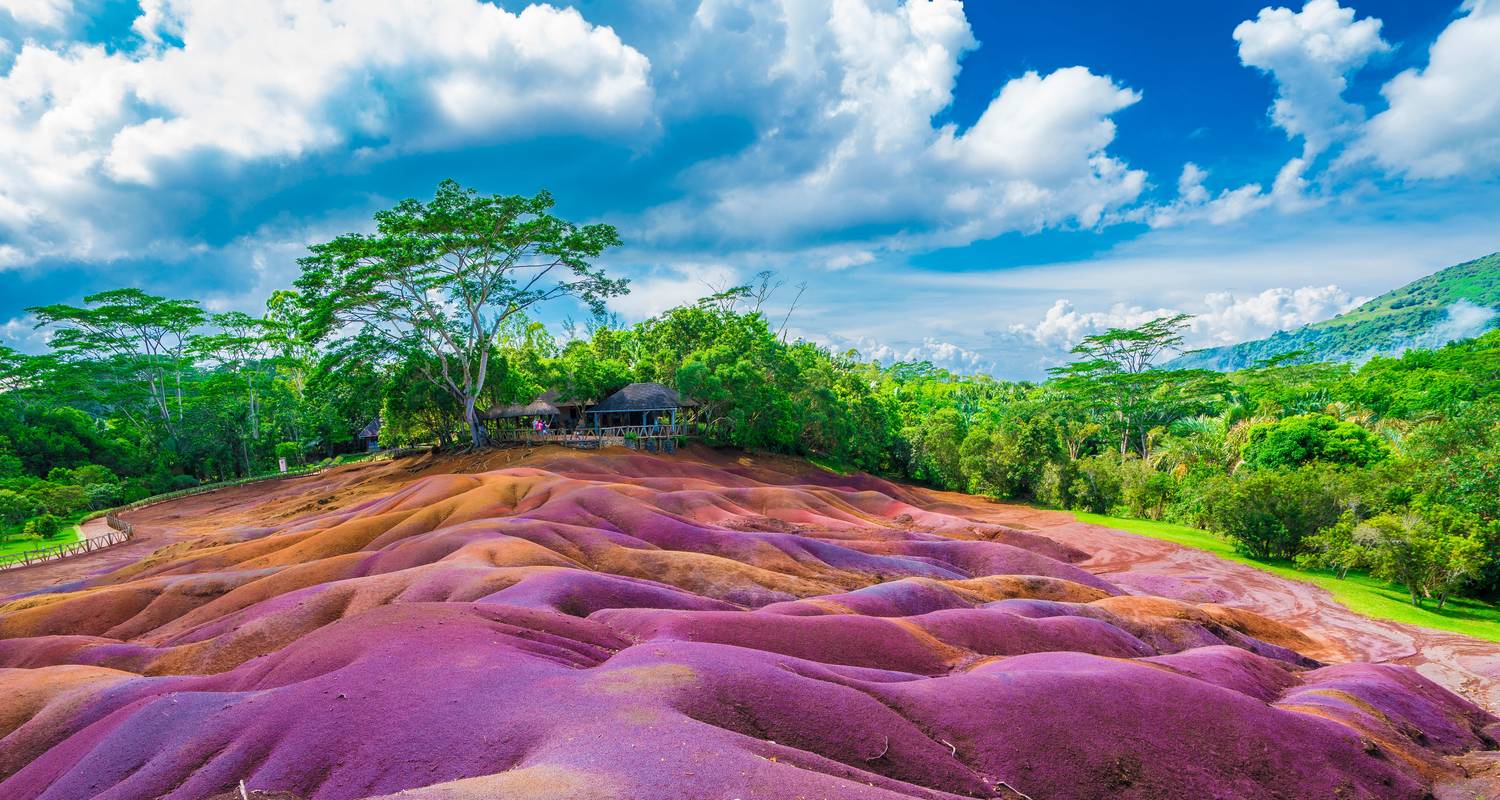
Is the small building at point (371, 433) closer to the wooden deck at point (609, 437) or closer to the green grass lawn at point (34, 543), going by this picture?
the wooden deck at point (609, 437)

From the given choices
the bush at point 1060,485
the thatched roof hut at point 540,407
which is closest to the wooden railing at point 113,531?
the thatched roof hut at point 540,407

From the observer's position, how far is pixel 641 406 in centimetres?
5344

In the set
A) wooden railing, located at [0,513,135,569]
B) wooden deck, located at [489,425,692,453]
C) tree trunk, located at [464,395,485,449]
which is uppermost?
tree trunk, located at [464,395,485,449]

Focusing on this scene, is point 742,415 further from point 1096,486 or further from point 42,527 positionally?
point 42,527

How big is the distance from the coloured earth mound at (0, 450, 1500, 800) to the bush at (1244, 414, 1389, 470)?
69.4ft

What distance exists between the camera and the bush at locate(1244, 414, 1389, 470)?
122 ft

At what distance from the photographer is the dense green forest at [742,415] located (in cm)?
3119

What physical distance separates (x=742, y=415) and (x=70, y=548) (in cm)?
3970

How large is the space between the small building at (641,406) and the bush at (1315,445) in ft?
128

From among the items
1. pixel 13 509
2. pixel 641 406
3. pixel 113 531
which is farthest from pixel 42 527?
pixel 641 406

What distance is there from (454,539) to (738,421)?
31.5 metres

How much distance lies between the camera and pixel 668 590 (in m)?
19.9

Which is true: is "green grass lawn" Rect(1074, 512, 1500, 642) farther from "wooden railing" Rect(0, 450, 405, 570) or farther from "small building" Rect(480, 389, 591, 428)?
"wooden railing" Rect(0, 450, 405, 570)

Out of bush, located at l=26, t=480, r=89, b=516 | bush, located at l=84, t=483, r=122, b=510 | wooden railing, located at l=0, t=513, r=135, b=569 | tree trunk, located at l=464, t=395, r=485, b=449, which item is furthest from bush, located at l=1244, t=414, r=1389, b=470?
bush, located at l=84, t=483, r=122, b=510
